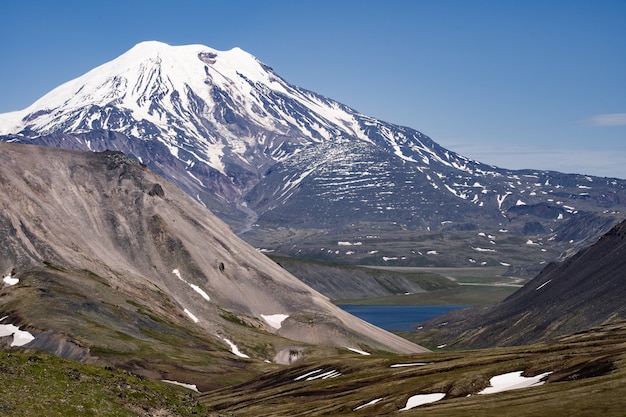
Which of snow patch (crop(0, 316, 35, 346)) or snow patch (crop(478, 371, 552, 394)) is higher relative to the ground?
snow patch (crop(0, 316, 35, 346))

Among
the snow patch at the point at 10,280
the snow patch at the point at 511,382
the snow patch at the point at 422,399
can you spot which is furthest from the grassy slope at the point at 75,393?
the snow patch at the point at 10,280

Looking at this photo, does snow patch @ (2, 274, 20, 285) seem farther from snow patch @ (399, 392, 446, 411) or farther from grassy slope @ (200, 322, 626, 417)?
snow patch @ (399, 392, 446, 411)

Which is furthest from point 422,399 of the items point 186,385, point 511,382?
point 186,385

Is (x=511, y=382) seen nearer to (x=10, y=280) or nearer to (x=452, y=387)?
(x=452, y=387)

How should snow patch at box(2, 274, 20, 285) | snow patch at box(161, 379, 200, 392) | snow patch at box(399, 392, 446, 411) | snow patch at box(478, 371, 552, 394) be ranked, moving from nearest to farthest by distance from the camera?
snow patch at box(478, 371, 552, 394) < snow patch at box(399, 392, 446, 411) < snow patch at box(161, 379, 200, 392) < snow patch at box(2, 274, 20, 285)

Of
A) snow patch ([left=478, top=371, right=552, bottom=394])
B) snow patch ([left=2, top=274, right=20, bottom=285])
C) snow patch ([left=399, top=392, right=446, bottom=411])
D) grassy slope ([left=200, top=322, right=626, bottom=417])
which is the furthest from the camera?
snow patch ([left=2, top=274, right=20, bottom=285])

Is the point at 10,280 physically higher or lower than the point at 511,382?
higher

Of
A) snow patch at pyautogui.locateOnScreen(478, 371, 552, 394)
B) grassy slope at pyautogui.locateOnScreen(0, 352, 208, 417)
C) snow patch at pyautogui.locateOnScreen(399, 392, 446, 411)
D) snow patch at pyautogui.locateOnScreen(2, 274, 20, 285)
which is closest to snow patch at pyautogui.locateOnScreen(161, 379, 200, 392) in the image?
snow patch at pyautogui.locateOnScreen(2, 274, 20, 285)

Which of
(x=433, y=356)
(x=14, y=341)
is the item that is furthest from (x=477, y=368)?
(x=14, y=341)

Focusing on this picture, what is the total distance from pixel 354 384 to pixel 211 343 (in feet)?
234

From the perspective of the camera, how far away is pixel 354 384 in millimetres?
110812

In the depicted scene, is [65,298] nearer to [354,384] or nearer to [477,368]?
[354,384]

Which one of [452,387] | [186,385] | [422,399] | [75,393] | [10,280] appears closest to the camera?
[75,393]

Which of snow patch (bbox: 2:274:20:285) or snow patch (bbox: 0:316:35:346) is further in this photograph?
snow patch (bbox: 2:274:20:285)
